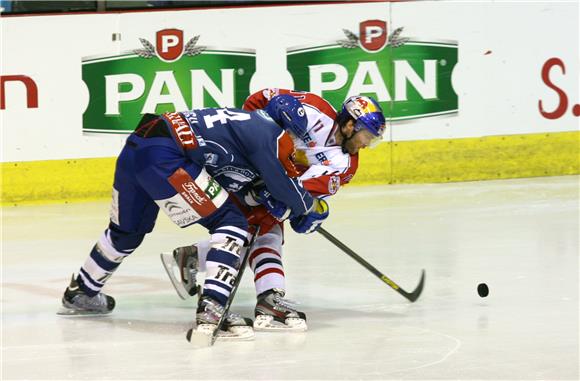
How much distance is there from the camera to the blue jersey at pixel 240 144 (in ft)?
14.6

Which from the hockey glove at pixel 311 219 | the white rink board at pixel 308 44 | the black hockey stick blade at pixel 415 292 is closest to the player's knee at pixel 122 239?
the hockey glove at pixel 311 219

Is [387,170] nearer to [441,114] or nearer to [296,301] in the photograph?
[441,114]

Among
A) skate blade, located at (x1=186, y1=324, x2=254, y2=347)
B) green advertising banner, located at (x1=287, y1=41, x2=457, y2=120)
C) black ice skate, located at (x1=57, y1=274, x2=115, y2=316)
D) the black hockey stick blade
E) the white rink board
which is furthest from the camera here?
green advertising banner, located at (x1=287, y1=41, x2=457, y2=120)

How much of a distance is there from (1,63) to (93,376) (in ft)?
14.9

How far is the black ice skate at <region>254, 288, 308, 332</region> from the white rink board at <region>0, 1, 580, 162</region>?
12.5 feet

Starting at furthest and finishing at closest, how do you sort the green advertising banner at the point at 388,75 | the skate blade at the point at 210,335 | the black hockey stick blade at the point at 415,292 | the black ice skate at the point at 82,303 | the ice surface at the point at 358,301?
the green advertising banner at the point at 388,75
the black hockey stick blade at the point at 415,292
the black ice skate at the point at 82,303
the skate blade at the point at 210,335
the ice surface at the point at 358,301

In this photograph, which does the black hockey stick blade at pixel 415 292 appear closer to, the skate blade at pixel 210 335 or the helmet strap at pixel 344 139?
the helmet strap at pixel 344 139

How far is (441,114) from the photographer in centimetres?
875

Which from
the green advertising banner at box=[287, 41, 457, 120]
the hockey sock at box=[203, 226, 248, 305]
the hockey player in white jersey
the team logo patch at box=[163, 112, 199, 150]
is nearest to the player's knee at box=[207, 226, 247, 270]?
the hockey sock at box=[203, 226, 248, 305]

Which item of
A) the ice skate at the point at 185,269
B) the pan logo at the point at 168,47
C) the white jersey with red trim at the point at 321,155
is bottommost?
the ice skate at the point at 185,269

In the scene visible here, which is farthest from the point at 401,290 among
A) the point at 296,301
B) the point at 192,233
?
the point at 192,233

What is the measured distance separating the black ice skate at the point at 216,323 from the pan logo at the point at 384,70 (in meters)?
4.21

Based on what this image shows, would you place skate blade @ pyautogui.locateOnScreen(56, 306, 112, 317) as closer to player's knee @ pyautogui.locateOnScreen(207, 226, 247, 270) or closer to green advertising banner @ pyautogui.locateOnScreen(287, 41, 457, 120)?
player's knee @ pyautogui.locateOnScreen(207, 226, 247, 270)

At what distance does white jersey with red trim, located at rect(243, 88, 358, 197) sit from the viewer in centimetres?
472
